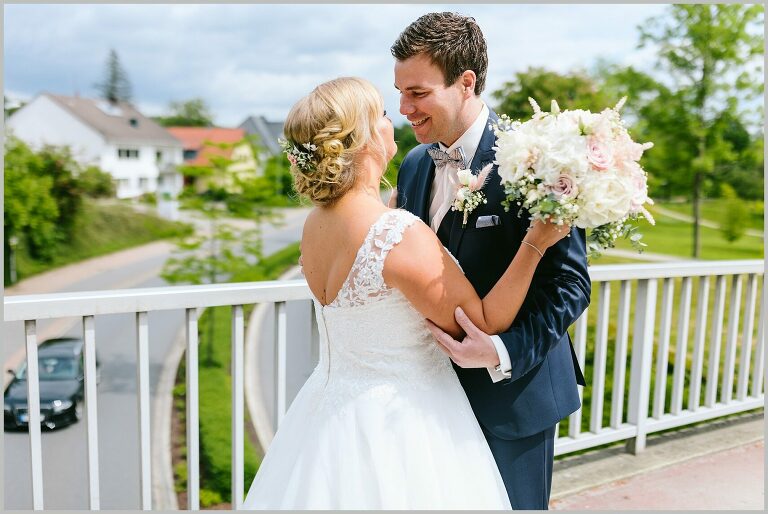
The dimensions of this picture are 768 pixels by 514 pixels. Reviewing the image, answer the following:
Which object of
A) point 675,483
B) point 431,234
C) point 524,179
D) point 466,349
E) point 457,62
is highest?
point 457,62

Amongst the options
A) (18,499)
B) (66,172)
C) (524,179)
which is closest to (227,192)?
(18,499)

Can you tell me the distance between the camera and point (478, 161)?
6.20 feet

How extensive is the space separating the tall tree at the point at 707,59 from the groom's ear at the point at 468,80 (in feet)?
72.4

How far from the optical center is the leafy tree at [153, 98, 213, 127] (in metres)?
77.6

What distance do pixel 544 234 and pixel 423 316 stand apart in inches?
14.6

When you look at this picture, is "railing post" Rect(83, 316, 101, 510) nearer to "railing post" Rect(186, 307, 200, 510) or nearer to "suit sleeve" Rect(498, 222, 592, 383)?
"railing post" Rect(186, 307, 200, 510)

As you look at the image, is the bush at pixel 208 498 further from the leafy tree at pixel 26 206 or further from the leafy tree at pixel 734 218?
the leafy tree at pixel 734 218

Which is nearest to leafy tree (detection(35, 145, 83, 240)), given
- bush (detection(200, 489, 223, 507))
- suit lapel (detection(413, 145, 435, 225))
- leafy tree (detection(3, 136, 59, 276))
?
leafy tree (detection(3, 136, 59, 276))

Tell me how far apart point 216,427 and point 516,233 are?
14.3 meters

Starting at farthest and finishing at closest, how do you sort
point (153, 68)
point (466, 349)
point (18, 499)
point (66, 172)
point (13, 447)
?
point (153, 68), point (66, 172), point (13, 447), point (18, 499), point (466, 349)

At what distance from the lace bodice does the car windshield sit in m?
14.9

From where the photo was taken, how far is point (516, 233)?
1.80 m

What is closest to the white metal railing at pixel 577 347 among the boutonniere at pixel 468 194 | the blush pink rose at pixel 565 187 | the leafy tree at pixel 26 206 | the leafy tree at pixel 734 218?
the boutonniere at pixel 468 194

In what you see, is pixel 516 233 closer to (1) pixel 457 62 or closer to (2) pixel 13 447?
(1) pixel 457 62
